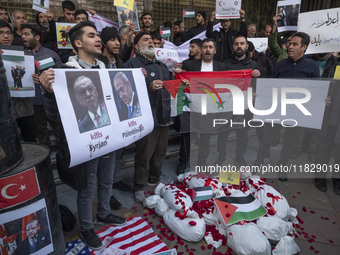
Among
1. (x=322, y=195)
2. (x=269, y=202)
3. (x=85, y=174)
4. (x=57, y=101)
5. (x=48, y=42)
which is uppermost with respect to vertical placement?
(x=48, y=42)

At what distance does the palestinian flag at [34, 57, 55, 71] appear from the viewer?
288 centimetres

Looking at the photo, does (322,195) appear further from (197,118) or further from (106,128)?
(106,128)

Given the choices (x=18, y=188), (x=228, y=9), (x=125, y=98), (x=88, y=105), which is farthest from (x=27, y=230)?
(x=228, y=9)

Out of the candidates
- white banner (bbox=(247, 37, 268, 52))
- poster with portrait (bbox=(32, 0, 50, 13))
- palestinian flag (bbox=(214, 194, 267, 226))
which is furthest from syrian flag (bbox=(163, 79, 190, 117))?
poster with portrait (bbox=(32, 0, 50, 13))

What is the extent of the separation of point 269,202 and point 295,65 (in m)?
2.07

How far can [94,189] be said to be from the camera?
2393 mm

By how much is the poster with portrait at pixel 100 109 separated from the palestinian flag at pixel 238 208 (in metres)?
1.26

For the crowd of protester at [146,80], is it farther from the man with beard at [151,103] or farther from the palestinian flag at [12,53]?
the palestinian flag at [12,53]

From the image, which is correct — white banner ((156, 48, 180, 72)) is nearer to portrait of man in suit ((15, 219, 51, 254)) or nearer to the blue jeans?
the blue jeans

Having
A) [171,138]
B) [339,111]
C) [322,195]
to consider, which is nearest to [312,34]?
[339,111]

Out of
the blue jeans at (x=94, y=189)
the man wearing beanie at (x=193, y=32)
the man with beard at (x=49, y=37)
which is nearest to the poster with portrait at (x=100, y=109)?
the blue jeans at (x=94, y=189)

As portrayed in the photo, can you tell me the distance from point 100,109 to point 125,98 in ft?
1.19

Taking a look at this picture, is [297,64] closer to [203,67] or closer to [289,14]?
[289,14]

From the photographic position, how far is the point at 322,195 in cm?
368
